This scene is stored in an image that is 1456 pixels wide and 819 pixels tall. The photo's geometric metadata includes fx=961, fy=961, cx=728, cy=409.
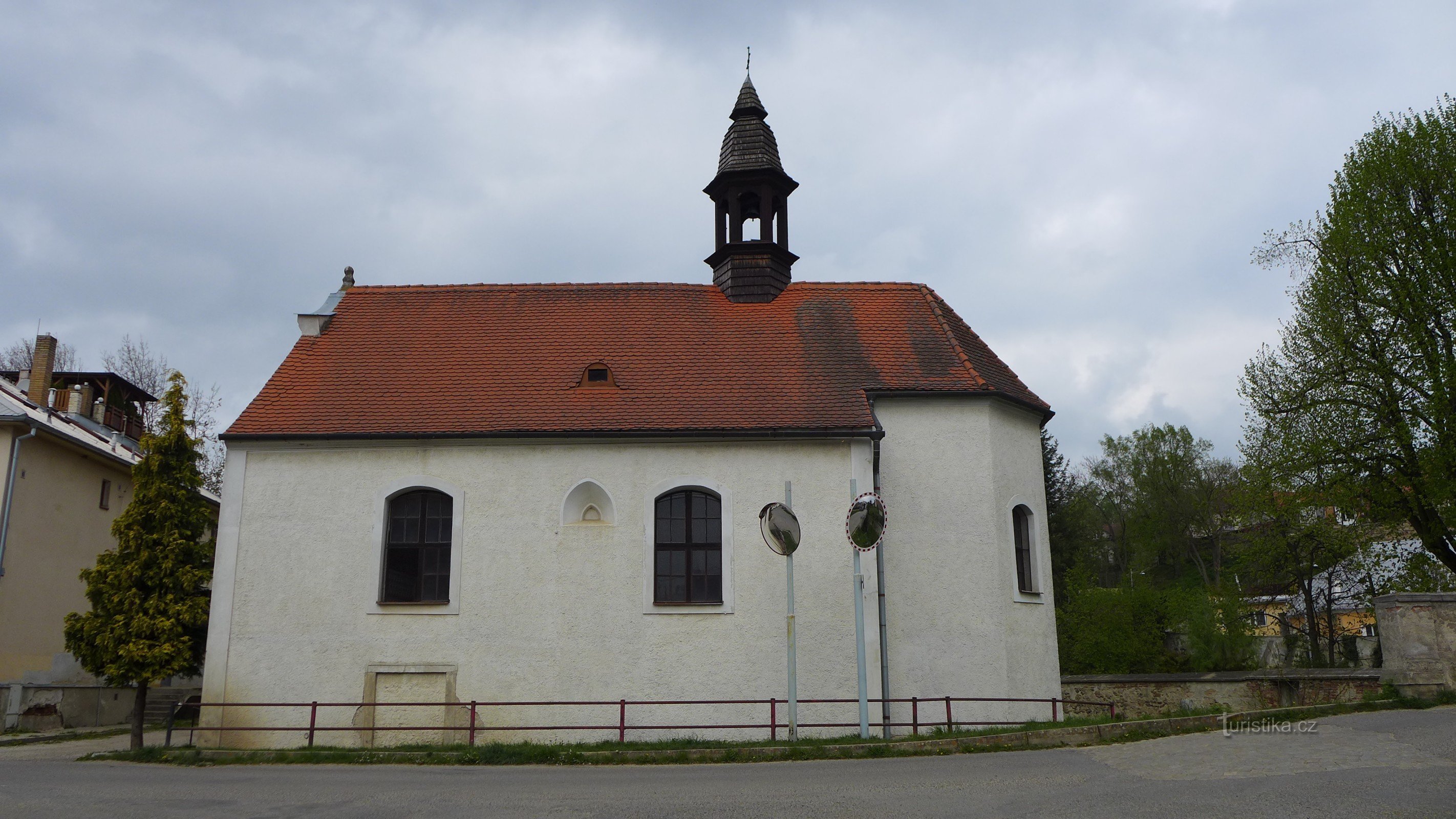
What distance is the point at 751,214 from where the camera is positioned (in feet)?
66.7

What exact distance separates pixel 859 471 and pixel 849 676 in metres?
3.14

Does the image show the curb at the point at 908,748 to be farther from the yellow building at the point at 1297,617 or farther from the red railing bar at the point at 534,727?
the yellow building at the point at 1297,617

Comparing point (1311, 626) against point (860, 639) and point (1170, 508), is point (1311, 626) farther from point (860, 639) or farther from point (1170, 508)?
point (860, 639)

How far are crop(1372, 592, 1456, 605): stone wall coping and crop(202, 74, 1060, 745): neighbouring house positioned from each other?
198 inches

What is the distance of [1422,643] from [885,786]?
10.7 m

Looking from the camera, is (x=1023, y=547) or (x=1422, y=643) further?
(x=1023, y=547)

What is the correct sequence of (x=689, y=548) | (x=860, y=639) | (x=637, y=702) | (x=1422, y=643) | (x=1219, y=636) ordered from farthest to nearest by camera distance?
1. (x=1219, y=636)
2. (x=689, y=548)
3. (x=1422, y=643)
4. (x=637, y=702)
5. (x=860, y=639)

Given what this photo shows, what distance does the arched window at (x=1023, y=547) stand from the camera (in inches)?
642

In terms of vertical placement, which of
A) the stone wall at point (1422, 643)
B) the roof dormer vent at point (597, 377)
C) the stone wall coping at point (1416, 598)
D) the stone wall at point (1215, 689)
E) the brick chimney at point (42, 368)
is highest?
the brick chimney at point (42, 368)

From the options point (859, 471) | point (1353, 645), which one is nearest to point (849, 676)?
point (859, 471)

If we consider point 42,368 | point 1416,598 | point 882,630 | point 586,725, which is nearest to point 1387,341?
point 1416,598

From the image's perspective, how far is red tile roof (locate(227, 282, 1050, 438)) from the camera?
1584cm

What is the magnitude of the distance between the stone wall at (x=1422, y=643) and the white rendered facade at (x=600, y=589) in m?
5.06

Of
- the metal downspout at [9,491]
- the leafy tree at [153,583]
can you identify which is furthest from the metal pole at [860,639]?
the metal downspout at [9,491]
